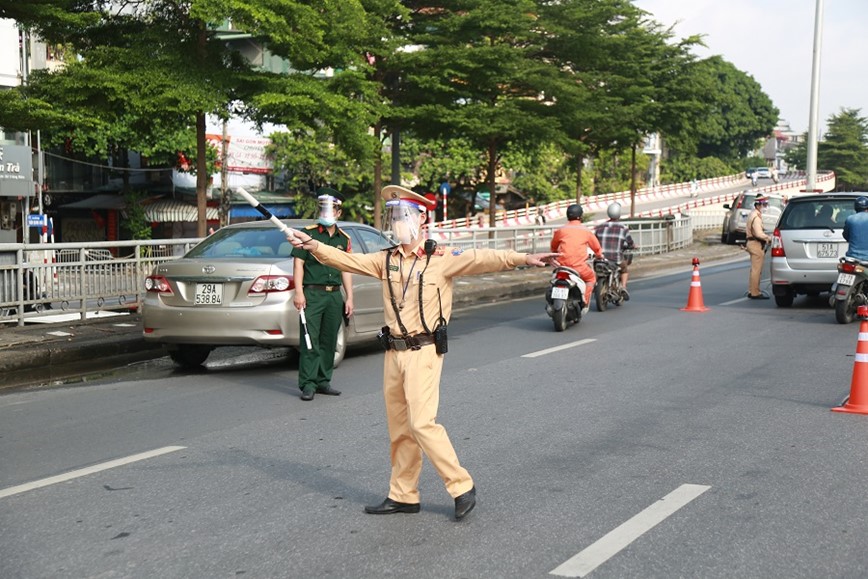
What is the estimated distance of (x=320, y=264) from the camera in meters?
9.77

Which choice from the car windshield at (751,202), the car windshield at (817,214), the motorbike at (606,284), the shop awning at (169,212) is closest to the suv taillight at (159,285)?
the motorbike at (606,284)

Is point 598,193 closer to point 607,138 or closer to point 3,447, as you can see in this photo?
point 607,138

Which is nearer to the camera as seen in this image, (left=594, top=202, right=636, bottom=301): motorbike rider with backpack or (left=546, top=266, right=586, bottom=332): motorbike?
(left=546, top=266, right=586, bottom=332): motorbike

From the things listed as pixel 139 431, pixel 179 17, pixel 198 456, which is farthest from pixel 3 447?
pixel 179 17

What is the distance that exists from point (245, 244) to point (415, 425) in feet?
20.5

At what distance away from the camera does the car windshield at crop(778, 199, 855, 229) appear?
54.7 ft

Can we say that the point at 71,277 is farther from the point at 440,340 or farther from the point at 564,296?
the point at 440,340

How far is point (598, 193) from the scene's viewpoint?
82.2 meters

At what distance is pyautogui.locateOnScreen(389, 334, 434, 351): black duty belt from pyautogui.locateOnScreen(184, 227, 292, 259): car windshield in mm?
5598

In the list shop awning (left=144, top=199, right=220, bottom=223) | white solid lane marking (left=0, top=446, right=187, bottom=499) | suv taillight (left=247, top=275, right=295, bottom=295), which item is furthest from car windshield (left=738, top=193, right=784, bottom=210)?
white solid lane marking (left=0, top=446, right=187, bottom=499)

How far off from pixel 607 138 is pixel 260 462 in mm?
34074

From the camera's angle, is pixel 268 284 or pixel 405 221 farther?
pixel 268 284

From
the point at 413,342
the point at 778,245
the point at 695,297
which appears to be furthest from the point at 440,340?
the point at 778,245

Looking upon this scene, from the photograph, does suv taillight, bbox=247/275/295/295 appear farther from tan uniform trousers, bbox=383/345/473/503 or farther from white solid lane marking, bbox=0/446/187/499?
tan uniform trousers, bbox=383/345/473/503
